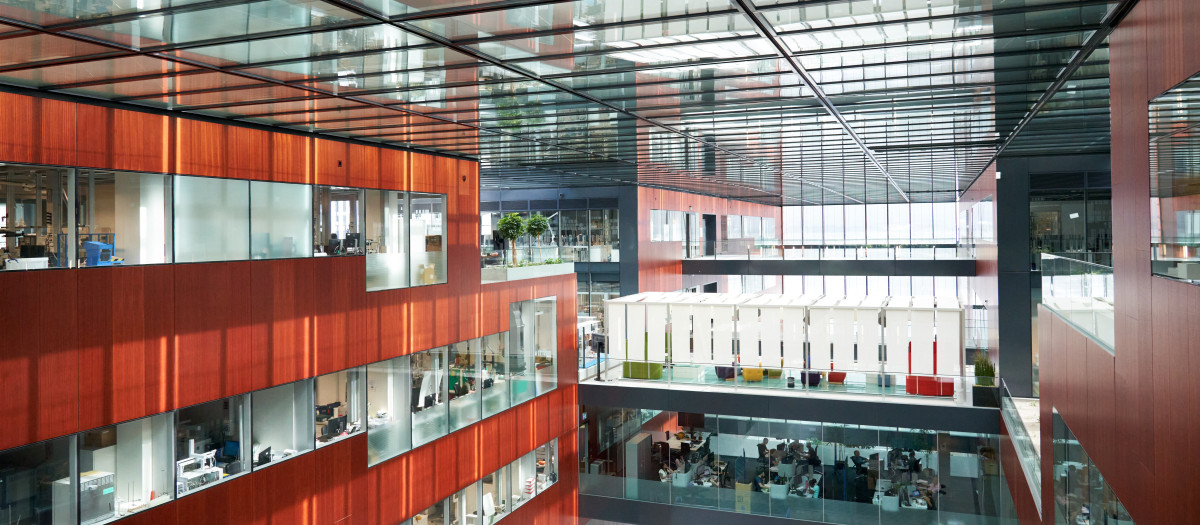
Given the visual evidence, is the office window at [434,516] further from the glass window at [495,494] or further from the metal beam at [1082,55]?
the metal beam at [1082,55]

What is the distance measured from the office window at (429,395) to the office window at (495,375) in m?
1.33

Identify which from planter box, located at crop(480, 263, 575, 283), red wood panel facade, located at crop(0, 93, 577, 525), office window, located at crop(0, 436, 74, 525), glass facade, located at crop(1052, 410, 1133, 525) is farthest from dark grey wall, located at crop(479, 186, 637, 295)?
office window, located at crop(0, 436, 74, 525)

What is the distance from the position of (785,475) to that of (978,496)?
403cm

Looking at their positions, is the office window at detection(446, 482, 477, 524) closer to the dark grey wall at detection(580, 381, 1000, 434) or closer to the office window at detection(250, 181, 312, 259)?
the dark grey wall at detection(580, 381, 1000, 434)

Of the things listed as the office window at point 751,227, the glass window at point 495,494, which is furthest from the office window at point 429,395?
the office window at point 751,227

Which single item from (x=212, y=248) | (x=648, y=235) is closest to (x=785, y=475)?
(x=648, y=235)

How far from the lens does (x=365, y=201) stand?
12.5 meters

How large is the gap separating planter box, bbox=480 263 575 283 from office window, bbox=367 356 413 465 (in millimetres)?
3037

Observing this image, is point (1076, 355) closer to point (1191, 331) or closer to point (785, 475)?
point (1191, 331)

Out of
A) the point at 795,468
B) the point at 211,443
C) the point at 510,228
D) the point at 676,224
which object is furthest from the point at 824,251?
the point at 211,443

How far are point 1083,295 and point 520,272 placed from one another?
10.7 m

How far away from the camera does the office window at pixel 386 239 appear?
1269cm

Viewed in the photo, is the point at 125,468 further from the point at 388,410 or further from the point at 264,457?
the point at 388,410

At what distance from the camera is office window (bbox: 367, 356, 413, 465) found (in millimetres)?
12734
